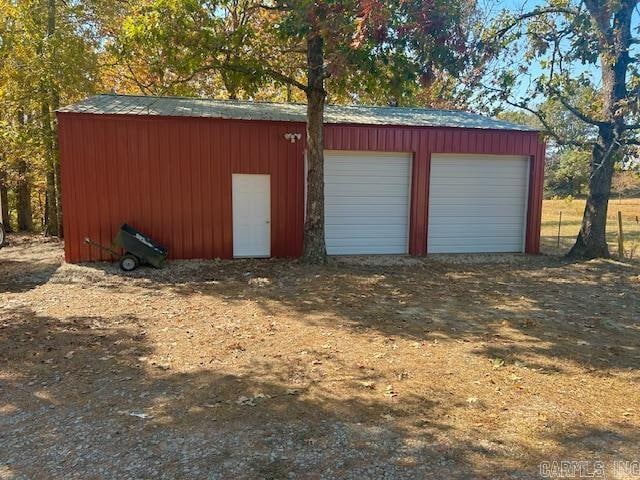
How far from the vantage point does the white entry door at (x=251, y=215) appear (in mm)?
10359

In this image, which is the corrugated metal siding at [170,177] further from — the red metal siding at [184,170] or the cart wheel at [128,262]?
the cart wheel at [128,262]

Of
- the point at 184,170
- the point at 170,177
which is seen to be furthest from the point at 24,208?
the point at 184,170

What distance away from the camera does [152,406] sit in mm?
3730

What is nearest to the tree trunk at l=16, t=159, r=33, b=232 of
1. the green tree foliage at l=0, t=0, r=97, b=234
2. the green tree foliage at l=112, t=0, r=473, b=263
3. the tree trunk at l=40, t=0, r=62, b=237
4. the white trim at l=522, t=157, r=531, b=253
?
the green tree foliage at l=0, t=0, r=97, b=234

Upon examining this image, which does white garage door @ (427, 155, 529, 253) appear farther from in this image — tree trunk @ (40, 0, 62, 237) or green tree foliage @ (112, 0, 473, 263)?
tree trunk @ (40, 0, 62, 237)

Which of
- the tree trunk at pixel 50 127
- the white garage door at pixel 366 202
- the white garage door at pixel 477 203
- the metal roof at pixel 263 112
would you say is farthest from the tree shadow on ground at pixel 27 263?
the white garage door at pixel 477 203

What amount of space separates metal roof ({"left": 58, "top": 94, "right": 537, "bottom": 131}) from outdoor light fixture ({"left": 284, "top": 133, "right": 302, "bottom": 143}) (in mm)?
297

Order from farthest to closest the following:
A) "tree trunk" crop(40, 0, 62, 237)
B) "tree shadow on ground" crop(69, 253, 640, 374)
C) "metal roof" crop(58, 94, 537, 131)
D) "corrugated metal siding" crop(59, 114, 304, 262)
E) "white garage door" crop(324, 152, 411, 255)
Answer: "tree trunk" crop(40, 0, 62, 237) < "white garage door" crop(324, 152, 411, 255) < "metal roof" crop(58, 94, 537, 131) < "corrugated metal siding" crop(59, 114, 304, 262) < "tree shadow on ground" crop(69, 253, 640, 374)

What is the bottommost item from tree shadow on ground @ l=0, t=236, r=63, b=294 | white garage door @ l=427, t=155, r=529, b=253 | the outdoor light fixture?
tree shadow on ground @ l=0, t=236, r=63, b=294

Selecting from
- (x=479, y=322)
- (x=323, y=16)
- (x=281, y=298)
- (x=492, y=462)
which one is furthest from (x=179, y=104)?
(x=492, y=462)

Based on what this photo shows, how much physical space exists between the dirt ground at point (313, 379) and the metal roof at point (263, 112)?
3758mm

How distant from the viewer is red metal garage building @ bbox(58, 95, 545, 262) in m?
9.60

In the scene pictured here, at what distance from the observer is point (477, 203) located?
11859mm

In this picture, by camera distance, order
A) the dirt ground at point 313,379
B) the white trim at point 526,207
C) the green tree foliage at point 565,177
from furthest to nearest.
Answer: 1. the green tree foliage at point 565,177
2. the white trim at point 526,207
3. the dirt ground at point 313,379
